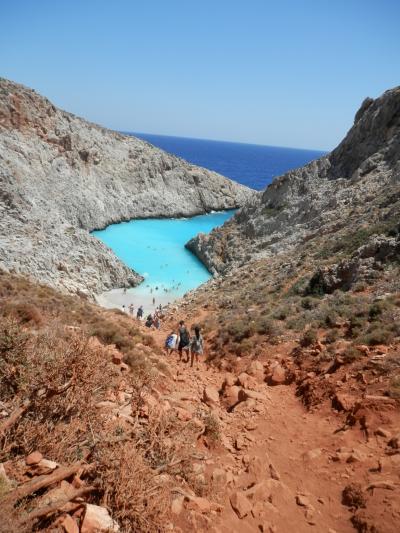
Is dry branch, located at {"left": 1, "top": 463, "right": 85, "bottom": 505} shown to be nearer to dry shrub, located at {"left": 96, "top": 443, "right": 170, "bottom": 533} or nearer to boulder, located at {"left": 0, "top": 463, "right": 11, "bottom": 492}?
boulder, located at {"left": 0, "top": 463, "right": 11, "bottom": 492}

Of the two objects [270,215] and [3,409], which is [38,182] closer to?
[270,215]

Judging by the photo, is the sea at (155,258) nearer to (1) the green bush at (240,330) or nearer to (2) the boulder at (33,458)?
(1) the green bush at (240,330)

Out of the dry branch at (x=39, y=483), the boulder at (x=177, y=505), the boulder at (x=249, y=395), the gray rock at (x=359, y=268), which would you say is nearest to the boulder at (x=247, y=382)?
the boulder at (x=249, y=395)

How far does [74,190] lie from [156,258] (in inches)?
554

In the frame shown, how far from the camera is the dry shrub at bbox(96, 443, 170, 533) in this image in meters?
4.42

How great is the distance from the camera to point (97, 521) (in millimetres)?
4105

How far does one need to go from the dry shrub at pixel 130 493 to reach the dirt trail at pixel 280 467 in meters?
0.49

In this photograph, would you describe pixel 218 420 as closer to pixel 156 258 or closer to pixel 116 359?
pixel 116 359

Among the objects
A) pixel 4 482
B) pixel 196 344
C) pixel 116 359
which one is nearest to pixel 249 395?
pixel 116 359

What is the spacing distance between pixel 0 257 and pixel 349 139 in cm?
3193

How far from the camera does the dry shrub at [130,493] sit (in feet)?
14.5

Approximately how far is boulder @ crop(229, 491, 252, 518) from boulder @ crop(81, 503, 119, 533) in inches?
76.7

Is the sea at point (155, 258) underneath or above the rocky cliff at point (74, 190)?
underneath

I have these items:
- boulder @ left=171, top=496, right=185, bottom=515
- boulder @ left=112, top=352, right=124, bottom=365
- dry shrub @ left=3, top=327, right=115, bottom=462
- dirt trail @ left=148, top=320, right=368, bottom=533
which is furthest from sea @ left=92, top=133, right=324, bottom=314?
boulder @ left=171, top=496, right=185, bottom=515
